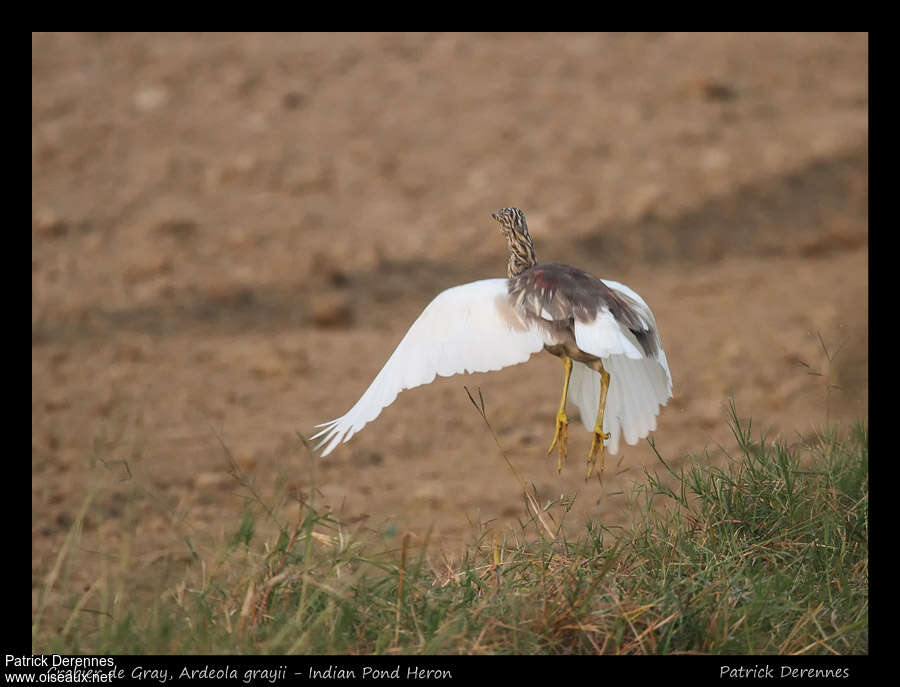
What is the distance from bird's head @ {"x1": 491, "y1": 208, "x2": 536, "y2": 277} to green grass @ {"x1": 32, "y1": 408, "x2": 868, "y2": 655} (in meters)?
0.82

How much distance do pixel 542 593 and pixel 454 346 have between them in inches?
28.9

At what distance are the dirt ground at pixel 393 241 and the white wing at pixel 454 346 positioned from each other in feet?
2.04

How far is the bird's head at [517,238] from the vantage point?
12.1 feet

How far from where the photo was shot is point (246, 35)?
10.5 m

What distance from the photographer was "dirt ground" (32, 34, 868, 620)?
552cm

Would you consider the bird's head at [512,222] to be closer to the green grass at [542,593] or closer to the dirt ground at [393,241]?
the green grass at [542,593]

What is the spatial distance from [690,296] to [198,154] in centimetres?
395

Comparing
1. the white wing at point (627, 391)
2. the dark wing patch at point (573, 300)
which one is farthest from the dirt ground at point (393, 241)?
the dark wing patch at point (573, 300)

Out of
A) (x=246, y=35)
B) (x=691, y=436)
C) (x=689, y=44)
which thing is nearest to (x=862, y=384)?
(x=691, y=436)

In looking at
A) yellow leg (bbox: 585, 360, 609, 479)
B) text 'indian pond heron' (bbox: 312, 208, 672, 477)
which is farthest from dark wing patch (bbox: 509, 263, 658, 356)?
yellow leg (bbox: 585, 360, 609, 479)

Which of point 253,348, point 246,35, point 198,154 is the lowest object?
point 253,348

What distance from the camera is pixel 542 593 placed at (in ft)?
9.96

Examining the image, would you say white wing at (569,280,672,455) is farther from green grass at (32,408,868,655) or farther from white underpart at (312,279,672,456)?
green grass at (32,408,868,655)
